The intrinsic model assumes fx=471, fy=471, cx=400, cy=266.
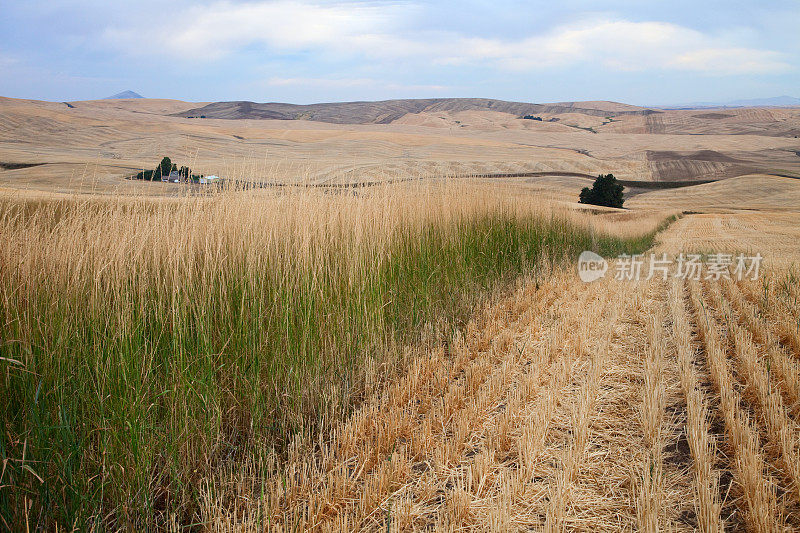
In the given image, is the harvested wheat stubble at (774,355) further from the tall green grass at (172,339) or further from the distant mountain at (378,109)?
the distant mountain at (378,109)

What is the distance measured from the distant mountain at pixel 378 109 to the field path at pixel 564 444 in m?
114

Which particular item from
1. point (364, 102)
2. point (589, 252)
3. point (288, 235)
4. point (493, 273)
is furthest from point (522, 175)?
point (364, 102)

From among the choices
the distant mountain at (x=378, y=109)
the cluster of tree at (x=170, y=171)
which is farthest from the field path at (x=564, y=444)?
the distant mountain at (x=378, y=109)

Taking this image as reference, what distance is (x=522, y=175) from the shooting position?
5556cm

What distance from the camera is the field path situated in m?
2.39

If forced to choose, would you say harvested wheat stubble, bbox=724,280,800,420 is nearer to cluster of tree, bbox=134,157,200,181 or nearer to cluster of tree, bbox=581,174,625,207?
cluster of tree, bbox=134,157,200,181

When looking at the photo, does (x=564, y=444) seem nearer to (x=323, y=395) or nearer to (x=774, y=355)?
(x=323, y=395)

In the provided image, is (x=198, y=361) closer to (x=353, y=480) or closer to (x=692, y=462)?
(x=353, y=480)

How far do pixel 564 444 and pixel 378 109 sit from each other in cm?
13347

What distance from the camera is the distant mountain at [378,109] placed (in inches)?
4478

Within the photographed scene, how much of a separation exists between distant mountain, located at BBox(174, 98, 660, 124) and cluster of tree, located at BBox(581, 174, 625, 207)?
273 feet

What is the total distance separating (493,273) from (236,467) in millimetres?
5422

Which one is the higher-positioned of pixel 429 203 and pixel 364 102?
pixel 364 102

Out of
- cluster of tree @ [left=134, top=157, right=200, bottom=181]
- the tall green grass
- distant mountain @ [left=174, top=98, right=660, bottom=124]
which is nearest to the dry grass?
the tall green grass
